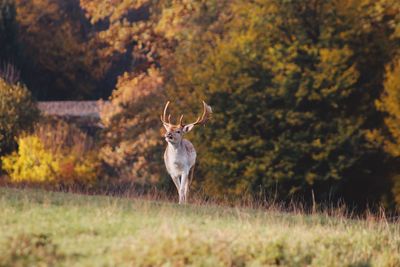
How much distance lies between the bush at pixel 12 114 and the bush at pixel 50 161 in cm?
46

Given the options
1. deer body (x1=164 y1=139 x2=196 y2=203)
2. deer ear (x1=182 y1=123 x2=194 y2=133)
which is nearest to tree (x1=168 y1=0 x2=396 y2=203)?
deer body (x1=164 y1=139 x2=196 y2=203)

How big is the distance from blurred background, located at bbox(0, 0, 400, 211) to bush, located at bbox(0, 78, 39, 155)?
4 centimetres

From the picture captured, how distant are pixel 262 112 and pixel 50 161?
6.69 m

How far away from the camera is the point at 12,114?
32312 millimetres

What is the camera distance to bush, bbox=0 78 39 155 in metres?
32.2

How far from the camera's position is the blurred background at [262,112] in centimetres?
2716

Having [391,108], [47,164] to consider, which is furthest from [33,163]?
[391,108]

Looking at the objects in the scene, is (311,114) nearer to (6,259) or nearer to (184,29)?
(184,29)

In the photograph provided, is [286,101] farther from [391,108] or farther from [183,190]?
[183,190]

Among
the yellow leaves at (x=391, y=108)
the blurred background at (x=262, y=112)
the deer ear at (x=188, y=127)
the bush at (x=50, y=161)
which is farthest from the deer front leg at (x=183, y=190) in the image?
the bush at (x=50, y=161)

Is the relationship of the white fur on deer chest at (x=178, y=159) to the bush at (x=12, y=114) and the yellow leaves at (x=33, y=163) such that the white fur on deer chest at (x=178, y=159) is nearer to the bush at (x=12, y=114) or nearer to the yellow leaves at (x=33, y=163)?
the yellow leaves at (x=33, y=163)

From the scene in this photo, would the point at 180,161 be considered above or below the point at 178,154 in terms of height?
below

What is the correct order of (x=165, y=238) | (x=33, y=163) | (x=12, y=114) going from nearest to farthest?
1. (x=165, y=238)
2. (x=33, y=163)
3. (x=12, y=114)

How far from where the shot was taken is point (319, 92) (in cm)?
2767
